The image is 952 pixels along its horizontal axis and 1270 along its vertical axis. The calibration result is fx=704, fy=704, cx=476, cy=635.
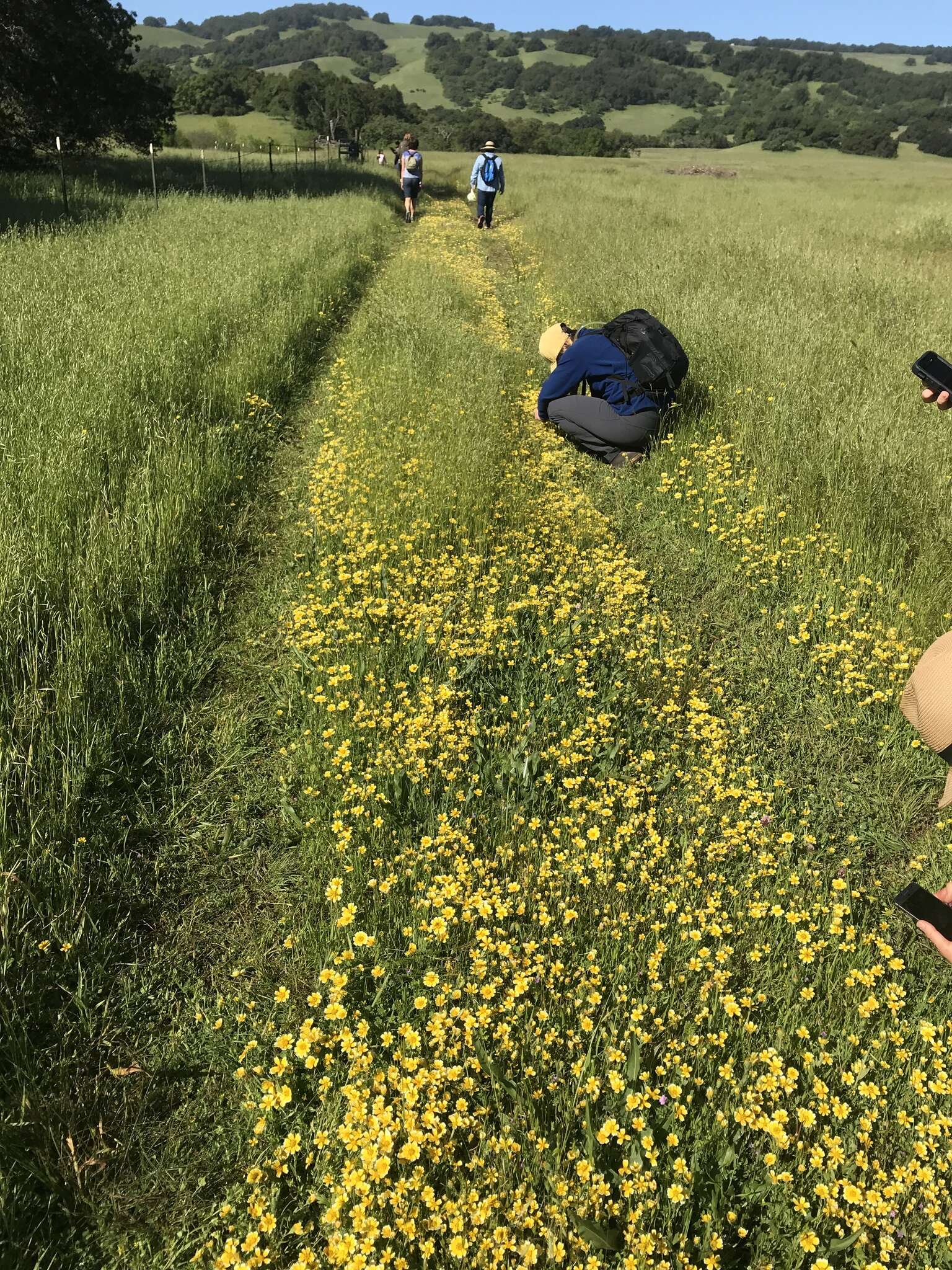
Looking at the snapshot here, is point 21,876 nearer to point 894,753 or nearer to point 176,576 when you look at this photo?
point 176,576

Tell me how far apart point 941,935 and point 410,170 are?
22168mm

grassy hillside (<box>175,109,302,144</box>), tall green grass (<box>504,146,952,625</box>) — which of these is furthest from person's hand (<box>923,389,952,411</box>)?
grassy hillside (<box>175,109,302,144</box>)

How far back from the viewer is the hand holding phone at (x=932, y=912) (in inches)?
95.8

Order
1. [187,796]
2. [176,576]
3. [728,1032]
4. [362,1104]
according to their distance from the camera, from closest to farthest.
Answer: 1. [362,1104]
2. [728,1032]
3. [187,796]
4. [176,576]

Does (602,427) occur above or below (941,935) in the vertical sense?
above

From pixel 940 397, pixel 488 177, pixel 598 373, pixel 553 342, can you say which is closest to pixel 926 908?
pixel 940 397

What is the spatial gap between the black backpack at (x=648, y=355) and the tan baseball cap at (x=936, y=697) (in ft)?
15.3

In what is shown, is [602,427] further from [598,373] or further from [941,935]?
[941,935]

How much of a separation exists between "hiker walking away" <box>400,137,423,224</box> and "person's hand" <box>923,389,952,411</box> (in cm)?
1986

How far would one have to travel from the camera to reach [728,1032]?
2.30 m

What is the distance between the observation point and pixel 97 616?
3.56 metres

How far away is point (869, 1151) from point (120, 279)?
10514 mm

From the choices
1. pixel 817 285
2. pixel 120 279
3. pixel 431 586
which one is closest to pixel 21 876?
pixel 431 586

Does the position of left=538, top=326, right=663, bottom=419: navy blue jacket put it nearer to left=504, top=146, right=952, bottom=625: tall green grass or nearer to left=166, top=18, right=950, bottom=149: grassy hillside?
left=504, top=146, right=952, bottom=625: tall green grass
